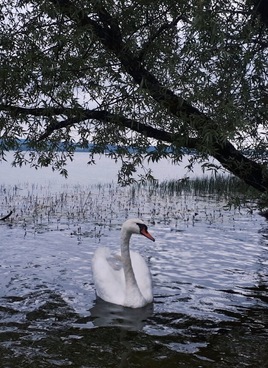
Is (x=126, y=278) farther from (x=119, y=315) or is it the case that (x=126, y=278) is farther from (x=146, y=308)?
(x=119, y=315)

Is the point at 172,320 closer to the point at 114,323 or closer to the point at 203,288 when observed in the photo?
the point at 114,323

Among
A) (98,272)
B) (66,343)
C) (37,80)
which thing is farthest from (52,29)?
(66,343)

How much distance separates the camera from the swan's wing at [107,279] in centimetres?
1058

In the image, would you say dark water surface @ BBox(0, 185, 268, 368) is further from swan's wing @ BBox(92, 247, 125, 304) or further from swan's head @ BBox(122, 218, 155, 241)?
swan's head @ BBox(122, 218, 155, 241)

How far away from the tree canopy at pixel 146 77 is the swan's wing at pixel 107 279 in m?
2.02

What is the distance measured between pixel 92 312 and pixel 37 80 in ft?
13.7

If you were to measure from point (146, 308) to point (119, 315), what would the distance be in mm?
→ 598

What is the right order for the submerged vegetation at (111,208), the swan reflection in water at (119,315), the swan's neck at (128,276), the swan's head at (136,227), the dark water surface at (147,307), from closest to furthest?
the dark water surface at (147,307), the swan reflection in water at (119,315), the swan's neck at (128,276), the swan's head at (136,227), the submerged vegetation at (111,208)

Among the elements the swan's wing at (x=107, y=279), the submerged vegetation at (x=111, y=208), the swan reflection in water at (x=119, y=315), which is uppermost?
the submerged vegetation at (x=111, y=208)

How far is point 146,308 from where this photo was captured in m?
10.3

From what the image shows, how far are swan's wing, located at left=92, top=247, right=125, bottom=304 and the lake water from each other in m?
0.23

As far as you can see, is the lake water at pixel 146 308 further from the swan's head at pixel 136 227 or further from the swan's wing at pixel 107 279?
the swan's head at pixel 136 227

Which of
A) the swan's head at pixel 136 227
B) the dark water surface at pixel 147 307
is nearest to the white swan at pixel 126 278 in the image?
the swan's head at pixel 136 227

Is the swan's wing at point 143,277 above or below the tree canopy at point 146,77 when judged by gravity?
below
